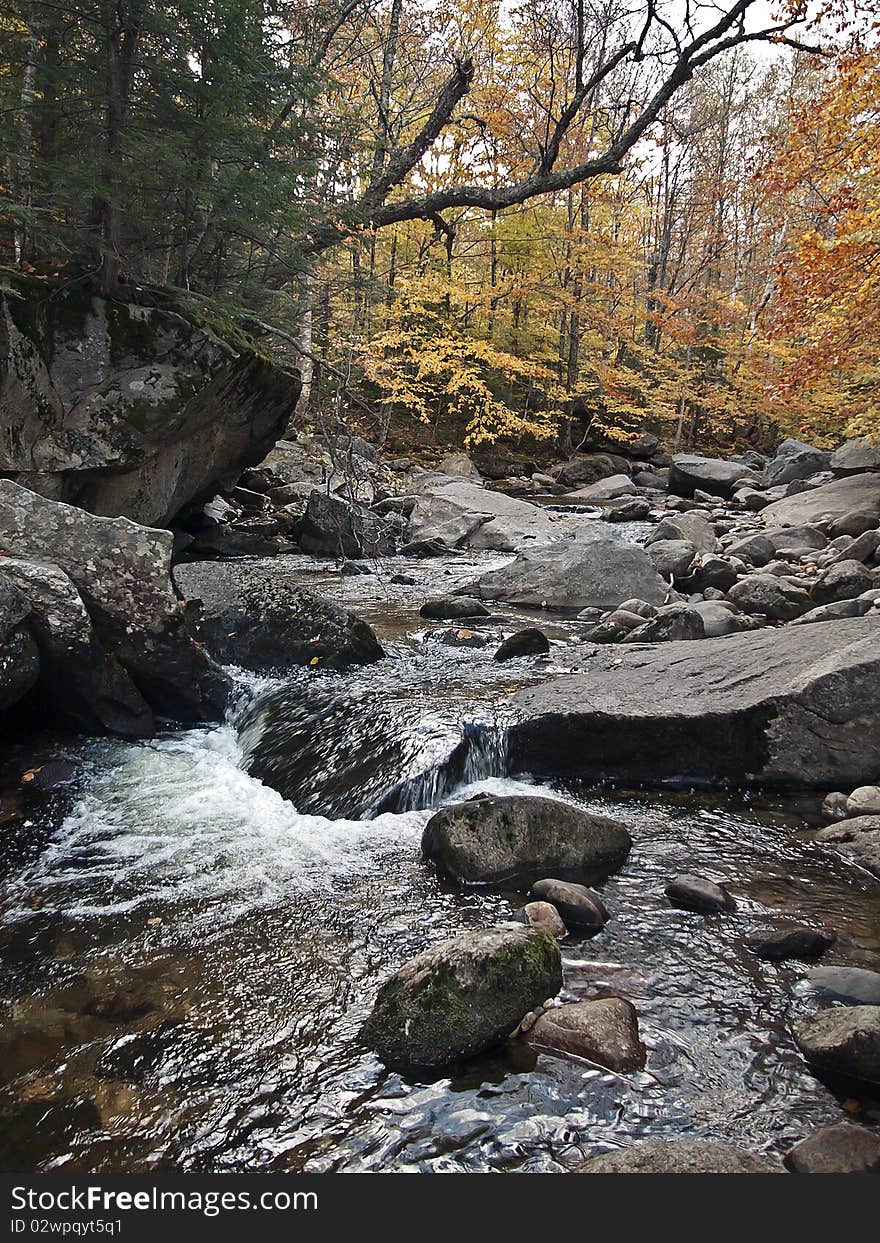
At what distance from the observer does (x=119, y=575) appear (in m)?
5.36

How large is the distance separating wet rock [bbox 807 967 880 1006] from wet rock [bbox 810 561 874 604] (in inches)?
253

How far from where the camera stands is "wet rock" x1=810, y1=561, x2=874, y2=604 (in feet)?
27.3

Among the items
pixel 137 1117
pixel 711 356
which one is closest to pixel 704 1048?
pixel 137 1117

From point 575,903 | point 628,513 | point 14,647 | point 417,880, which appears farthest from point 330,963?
point 628,513

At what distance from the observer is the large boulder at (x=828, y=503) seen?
12414 millimetres

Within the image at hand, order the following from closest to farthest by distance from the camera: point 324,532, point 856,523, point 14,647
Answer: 1. point 14,647
2. point 856,523
3. point 324,532

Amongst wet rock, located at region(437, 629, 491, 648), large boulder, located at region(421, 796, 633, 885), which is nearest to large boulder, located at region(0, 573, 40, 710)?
large boulder, located at region(421, 796, 633, 885)

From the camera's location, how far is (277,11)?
781cm

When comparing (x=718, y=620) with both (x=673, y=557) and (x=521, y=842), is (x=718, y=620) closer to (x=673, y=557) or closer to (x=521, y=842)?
(x=673, y=557)

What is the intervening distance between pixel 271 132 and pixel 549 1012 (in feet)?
26.9

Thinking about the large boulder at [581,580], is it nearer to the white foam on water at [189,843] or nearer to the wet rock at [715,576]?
the wet rock at [715,576]

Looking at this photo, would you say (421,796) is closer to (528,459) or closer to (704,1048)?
(704,1048)

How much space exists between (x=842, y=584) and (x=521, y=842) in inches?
256

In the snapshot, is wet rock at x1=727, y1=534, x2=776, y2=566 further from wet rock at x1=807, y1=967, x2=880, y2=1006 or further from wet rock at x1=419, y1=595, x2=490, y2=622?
wet rock at x1=807, y1=967, x2=880, y2=1006
